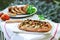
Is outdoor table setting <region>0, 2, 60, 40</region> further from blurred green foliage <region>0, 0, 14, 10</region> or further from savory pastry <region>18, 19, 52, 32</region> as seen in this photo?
blurred green foliage <region>0, 0, 14, 10</region>

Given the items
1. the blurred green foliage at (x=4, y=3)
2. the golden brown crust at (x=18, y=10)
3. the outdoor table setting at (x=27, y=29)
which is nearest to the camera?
the outdoor table setting at (x=27, y=29)

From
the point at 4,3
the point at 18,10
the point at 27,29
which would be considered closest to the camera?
the point at 27,29

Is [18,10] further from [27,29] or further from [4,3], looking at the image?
[4,3]

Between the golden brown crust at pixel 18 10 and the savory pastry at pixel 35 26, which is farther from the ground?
the golden brown crust at pixel 18 10

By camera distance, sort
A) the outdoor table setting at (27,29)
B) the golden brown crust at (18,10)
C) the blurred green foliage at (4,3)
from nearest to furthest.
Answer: the outdoor table setting at (27,29)
the golden brown crust at (18,10)
the blurred green foliage at (4,3)

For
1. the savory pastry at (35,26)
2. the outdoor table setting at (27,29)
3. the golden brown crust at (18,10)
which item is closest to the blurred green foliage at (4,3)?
the golden brown crust at (18,10)

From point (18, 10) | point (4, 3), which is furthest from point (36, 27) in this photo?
point (4, 3)

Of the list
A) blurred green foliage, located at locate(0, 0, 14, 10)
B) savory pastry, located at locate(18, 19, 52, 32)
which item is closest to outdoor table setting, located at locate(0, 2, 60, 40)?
savory pastry, located at locate(18, 19, 52, 32)

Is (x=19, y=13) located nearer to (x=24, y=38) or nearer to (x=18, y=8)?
(x=18, y=8)

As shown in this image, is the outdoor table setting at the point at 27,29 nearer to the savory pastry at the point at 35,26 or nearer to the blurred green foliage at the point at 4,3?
the savory pastry at the point at 35,26

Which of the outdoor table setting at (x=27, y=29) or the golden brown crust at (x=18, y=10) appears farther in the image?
the golden brown crust at (x=18, y=10)
